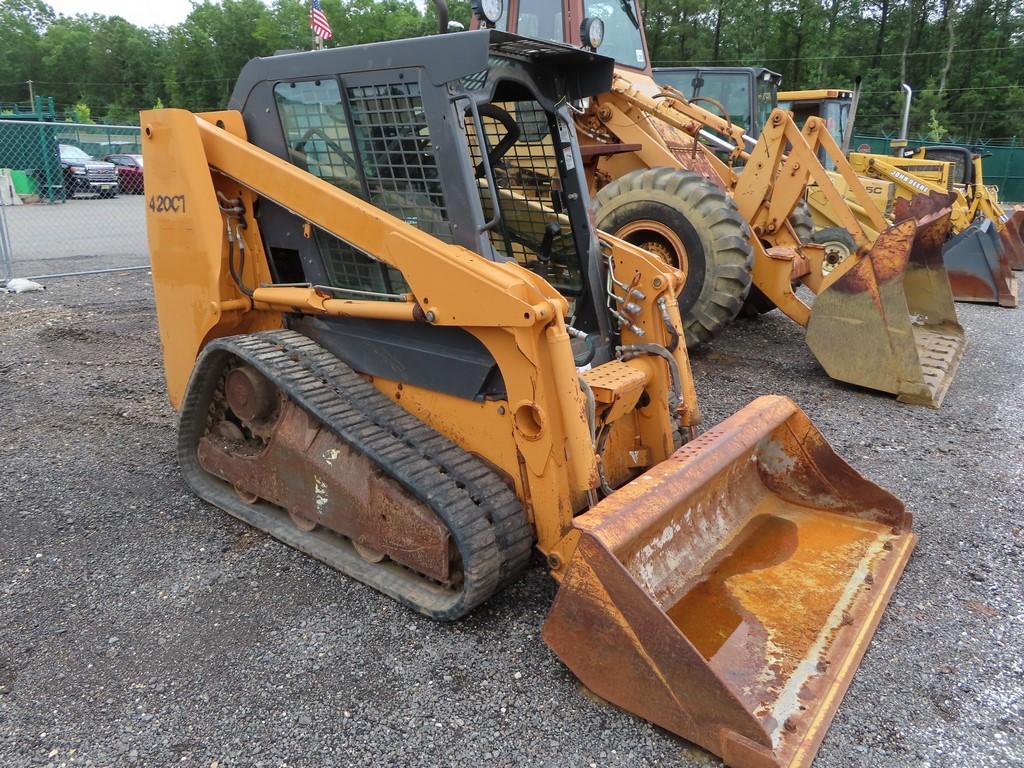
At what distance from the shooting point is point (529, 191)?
3881mm

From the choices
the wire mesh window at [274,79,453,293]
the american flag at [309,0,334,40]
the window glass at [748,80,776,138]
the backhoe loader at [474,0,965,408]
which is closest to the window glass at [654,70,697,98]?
the window glass at [748,80,776,138]

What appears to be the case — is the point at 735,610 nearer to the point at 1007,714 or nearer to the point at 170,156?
the point at 1007,714

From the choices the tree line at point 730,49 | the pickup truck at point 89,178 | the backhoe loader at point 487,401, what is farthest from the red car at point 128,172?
the backhoe loader at point 487,401

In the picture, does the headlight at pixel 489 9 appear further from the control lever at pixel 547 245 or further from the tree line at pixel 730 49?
the tree line at pixel 730 49

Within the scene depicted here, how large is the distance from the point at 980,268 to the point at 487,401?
9121 millimetres

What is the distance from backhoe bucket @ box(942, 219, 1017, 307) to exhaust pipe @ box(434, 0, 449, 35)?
27.2ft

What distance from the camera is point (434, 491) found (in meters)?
2.71

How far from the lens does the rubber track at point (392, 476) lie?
2691 millimetres

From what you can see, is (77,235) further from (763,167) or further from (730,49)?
(730,49)

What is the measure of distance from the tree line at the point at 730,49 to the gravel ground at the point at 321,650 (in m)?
33.6

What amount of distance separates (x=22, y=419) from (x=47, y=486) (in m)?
1.19

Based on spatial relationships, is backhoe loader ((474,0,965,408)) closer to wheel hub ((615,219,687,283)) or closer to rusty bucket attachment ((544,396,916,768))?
wheel hub ((615,219,687,283))

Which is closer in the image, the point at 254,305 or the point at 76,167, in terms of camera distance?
the point at 254,305

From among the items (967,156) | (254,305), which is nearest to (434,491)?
(254,305)
